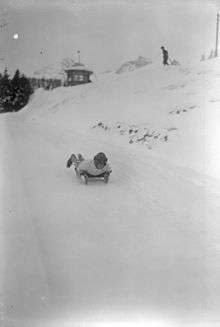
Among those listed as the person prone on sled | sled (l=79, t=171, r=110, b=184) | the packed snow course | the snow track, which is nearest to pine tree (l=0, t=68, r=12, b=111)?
the packed snow course

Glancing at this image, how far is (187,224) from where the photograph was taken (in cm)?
736

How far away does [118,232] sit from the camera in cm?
693

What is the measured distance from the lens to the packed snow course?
16.4ft

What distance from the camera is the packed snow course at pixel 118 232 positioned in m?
4.98

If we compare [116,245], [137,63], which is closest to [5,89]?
[137,63]

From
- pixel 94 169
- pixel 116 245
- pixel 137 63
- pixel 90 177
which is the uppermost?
pixel 137 63

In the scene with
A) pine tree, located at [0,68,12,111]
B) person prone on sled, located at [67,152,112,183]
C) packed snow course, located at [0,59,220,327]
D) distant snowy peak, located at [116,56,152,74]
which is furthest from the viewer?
distant snowy peak, located at [116,56,152,74]

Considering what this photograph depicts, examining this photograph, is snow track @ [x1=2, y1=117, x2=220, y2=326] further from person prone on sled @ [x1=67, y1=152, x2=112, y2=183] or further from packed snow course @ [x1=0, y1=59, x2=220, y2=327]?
person prone on sled @ [x1=67, y1=152, x2=112, y2=183]

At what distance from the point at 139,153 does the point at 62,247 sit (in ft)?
27.1

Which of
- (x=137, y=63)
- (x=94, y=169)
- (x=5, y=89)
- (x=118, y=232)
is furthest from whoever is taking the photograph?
(x=137, y=63)

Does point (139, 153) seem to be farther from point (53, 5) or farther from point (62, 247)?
point (62, 247)

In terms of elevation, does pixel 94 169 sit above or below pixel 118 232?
above

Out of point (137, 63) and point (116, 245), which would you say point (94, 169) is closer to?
point (116, 245)

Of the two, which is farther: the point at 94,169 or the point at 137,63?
the point at 137,63
